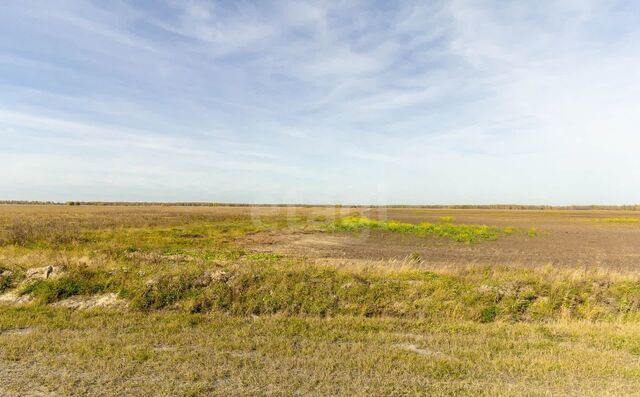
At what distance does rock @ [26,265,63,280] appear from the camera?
12.1m

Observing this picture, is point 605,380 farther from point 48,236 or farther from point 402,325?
point 48,236

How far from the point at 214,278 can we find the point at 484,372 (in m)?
8.00

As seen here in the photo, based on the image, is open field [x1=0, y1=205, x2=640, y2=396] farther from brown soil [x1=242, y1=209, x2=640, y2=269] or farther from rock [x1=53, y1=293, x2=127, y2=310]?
brown soil [x1=242, y1=209, x2=640, y2=269]

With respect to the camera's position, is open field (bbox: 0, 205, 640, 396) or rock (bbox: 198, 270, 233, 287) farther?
rock (bbox: 198, 270, 233, 287)

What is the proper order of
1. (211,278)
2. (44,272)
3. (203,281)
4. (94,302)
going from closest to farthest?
(94,302)
(203,281)
(211,278)
(44,272)

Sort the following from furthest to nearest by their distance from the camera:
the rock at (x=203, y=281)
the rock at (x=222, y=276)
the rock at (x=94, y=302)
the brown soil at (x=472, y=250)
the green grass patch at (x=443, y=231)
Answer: the green grass patch at (x=443, y=231) → the brown soil at (x=472, y=250) → the rock at (x=222, y=276) → the rock at (x=203, y=281) → the rock at (x=94, y=302)

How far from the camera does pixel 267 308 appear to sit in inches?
408

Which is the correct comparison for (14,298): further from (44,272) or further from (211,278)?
(211,278)

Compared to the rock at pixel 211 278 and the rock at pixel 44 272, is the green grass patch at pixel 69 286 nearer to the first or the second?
the rock at pixel 44 272

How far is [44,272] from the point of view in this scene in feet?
40.5

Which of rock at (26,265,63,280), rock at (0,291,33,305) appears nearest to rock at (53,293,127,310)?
rock at (0,291,33,305)

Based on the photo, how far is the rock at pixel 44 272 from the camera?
477 inches

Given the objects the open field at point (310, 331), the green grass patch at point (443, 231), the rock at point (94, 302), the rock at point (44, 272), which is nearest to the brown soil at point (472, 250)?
the green grass patch at point (443, 231)

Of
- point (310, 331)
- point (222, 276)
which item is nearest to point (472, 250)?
point (222, 276)
